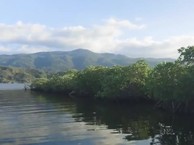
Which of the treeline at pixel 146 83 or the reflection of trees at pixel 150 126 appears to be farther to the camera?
the treeline at pixel 146 83

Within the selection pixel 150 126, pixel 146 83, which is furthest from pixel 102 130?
pixel 146 83

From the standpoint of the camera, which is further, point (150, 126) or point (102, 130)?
point (150, 126)

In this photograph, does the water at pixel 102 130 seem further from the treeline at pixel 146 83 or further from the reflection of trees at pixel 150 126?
the treeline at pixel 146 83

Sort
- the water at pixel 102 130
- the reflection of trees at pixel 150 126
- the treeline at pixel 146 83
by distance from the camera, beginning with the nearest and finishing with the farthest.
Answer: the water at pixel 102 130 < the reflection of trees at pixel 150 126 < the treeline at pixel 146 83

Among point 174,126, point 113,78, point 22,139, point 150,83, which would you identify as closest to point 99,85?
point 113,78

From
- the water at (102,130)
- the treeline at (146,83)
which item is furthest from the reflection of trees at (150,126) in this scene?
the treeline at (146,83)

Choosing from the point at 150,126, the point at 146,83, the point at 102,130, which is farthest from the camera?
the point at 146,83

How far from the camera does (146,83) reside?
363ft

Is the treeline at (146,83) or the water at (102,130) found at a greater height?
the treeline at (146,83)

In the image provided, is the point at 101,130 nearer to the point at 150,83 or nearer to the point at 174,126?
the point at 174,126

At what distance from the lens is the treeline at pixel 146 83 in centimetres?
8575

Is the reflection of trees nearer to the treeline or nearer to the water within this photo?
the water

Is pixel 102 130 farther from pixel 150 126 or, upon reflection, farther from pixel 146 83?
pixel 146 83

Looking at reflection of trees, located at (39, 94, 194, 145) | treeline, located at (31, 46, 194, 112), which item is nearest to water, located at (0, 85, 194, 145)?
reflection of trees, located at (39, 94, 194, 145)
